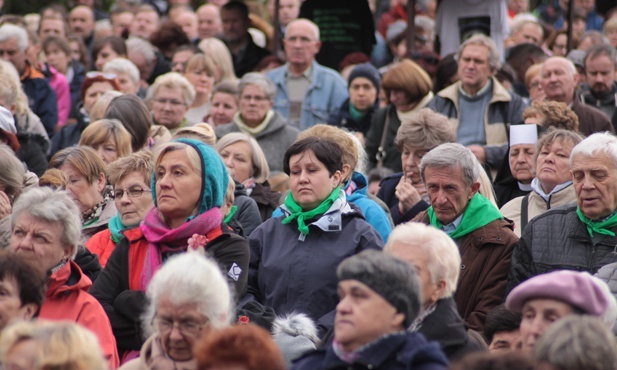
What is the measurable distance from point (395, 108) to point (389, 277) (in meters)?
6.20

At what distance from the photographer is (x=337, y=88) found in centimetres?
1265

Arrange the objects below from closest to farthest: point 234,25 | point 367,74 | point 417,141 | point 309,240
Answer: point 309,240 < point 417,141 < point 367,74 < point 234,25

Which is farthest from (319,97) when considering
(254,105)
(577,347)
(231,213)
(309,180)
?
(577,347)

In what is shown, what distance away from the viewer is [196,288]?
527 cm

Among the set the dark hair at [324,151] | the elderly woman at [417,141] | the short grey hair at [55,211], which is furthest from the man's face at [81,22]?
the short grey hair at [55,211]

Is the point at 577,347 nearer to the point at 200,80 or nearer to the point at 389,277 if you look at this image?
the point at 389,277

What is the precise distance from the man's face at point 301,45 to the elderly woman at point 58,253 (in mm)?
6558

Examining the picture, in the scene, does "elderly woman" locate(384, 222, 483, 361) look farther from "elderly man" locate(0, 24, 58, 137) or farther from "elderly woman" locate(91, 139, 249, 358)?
"elderly man" locate(0, 24, 58, 137)

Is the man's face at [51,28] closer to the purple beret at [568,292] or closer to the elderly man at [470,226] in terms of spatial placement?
the elderly man at [470,226]

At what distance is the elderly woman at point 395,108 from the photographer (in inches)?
430

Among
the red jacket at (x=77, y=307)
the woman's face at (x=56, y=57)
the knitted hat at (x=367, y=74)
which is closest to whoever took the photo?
the red jacket at (x=77, y=307)

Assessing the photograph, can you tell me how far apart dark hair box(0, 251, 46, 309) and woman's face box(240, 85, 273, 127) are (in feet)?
18.3

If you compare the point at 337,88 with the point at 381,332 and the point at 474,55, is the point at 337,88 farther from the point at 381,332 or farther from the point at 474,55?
the point at 381,332

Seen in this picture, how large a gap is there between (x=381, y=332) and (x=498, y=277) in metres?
2.26
